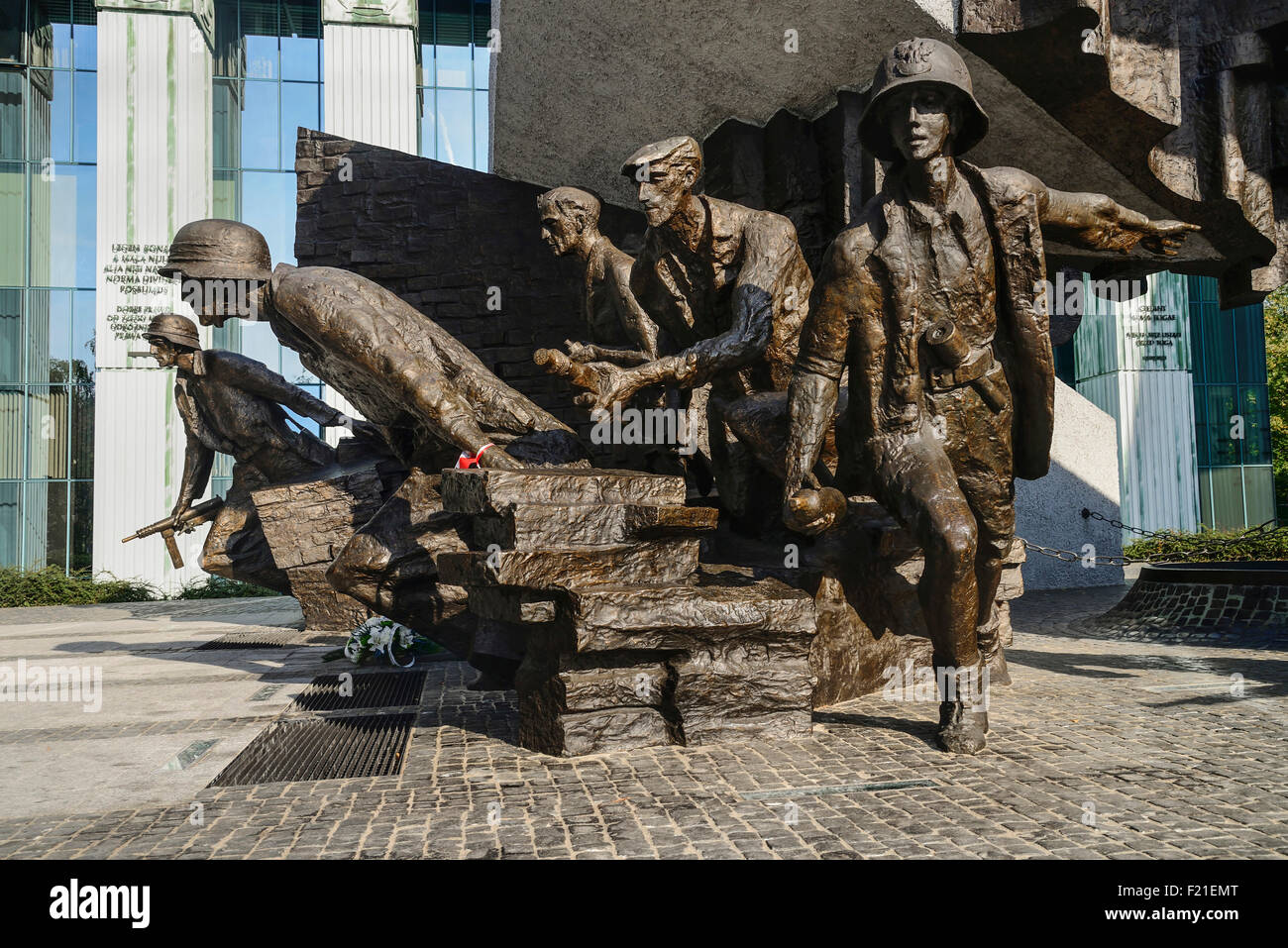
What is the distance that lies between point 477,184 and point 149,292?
9.99 m

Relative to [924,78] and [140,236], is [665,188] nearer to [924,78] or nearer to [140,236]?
[924,78]

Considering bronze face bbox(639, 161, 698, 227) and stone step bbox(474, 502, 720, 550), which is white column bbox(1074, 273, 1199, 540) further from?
stone step bbox(474, 502, 720, 550)

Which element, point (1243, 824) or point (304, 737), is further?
point (304, 737)

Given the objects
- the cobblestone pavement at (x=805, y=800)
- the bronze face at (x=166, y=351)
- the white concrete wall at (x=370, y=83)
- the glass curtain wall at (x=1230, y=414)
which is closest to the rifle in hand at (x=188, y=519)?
the bronze face at (x=166, y=351)

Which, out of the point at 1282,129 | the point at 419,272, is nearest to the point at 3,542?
the point at 419,272

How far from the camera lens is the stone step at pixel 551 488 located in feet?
13.9

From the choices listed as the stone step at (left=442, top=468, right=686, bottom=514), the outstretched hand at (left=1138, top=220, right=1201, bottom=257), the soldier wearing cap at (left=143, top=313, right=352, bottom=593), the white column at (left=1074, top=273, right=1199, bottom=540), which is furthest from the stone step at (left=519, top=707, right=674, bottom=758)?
the white column at (left=1074, top=273, right=1199, bottom=540)

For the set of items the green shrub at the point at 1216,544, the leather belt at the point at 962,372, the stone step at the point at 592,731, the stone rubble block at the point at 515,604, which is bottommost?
the stone step at the point at 592,731

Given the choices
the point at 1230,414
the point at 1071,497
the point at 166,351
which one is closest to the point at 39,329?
the point at 166,351

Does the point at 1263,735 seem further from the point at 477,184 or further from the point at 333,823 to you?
the point at 477,184

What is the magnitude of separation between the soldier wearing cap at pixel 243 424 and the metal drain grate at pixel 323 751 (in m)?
4.35

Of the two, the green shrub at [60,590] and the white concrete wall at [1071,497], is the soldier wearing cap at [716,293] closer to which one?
the white concrete wall at [1071,497]

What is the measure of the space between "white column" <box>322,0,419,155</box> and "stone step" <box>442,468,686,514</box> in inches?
537

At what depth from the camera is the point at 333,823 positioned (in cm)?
312
